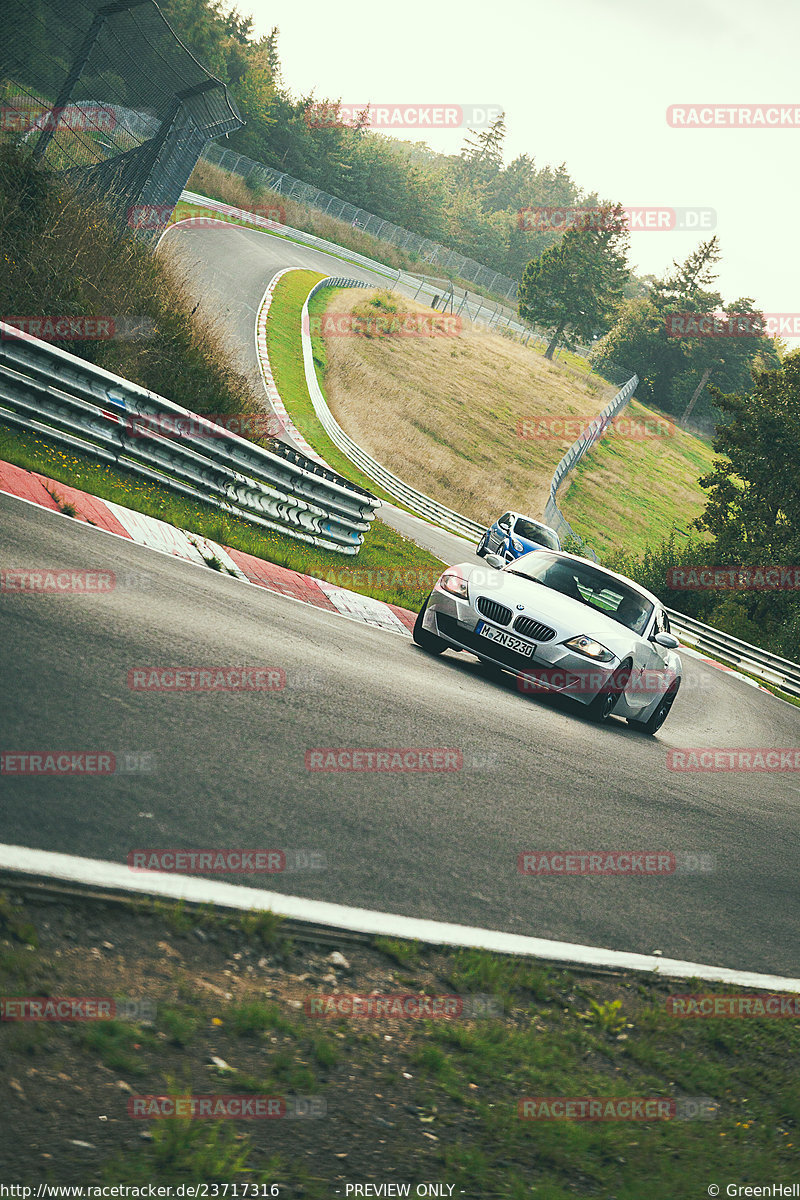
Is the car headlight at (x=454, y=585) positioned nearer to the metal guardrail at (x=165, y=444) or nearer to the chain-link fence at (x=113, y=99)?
the metal guardrail at (x=165, y=444)

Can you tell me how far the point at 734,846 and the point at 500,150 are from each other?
192 meters

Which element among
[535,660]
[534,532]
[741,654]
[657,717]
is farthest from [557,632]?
[741,654]

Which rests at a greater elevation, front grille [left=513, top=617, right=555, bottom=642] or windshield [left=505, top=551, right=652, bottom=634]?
windshield [left=505, top=551, right=652, bottom=634]

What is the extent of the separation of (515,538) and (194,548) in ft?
43.3

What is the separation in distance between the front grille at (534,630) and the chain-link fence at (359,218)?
59.5m

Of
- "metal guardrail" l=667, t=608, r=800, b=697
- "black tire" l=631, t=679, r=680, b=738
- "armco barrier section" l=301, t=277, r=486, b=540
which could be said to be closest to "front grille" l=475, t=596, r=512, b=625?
"black tire" l=631, t=679, r=680, b=738

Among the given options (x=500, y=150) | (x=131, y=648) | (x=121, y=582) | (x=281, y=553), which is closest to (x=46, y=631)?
(x=131, y=648)

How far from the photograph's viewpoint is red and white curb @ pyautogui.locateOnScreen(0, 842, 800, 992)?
3.24 meters

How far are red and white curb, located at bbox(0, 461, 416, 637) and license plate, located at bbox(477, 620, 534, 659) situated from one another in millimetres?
1866

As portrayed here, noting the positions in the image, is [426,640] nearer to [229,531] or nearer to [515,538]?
[229,531]

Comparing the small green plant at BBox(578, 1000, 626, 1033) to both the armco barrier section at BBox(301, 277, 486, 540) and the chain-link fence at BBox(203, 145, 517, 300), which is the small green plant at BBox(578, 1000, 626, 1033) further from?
the chain-link fence at BBox(203, 145, 517, 300)

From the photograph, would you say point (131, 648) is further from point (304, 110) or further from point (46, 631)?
point (304, 110)

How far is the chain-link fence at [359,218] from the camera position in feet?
208

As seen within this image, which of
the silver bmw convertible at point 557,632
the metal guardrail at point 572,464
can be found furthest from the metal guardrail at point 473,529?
the silver bmw convertible at point 557,632
